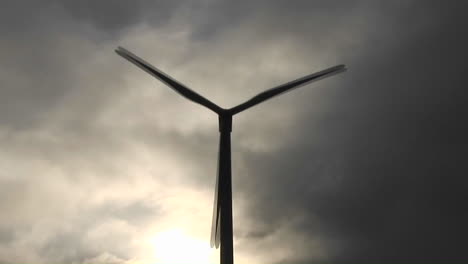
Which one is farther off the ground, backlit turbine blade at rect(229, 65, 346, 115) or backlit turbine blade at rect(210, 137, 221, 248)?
backlit turbine blade at rect(229, 65, 346, 115)

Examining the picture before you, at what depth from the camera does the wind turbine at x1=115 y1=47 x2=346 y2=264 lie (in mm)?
55656

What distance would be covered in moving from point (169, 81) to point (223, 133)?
28.8 feet

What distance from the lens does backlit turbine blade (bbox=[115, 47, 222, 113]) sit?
5934 centimetres

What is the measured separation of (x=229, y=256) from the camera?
55125 millimetres

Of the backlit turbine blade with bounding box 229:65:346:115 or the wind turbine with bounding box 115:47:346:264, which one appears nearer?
the wind turbine with bounding box 115:47:346:264

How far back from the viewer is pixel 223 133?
59.8 meters

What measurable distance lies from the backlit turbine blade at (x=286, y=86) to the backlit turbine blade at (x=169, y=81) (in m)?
3.69

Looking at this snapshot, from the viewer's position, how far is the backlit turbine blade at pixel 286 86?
62741mm

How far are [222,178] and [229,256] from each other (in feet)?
28.4

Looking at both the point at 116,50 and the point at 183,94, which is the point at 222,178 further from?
the point at 116,50

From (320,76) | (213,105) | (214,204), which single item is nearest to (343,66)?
(320,76)

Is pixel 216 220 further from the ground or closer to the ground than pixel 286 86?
closer to the ground

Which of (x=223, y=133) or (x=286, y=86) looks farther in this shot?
(x=286, y=86)

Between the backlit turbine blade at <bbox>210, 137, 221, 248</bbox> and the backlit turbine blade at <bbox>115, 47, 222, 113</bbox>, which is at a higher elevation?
the backlit turbine blade at <bbox>115, 47, 222, 113</bbox>
